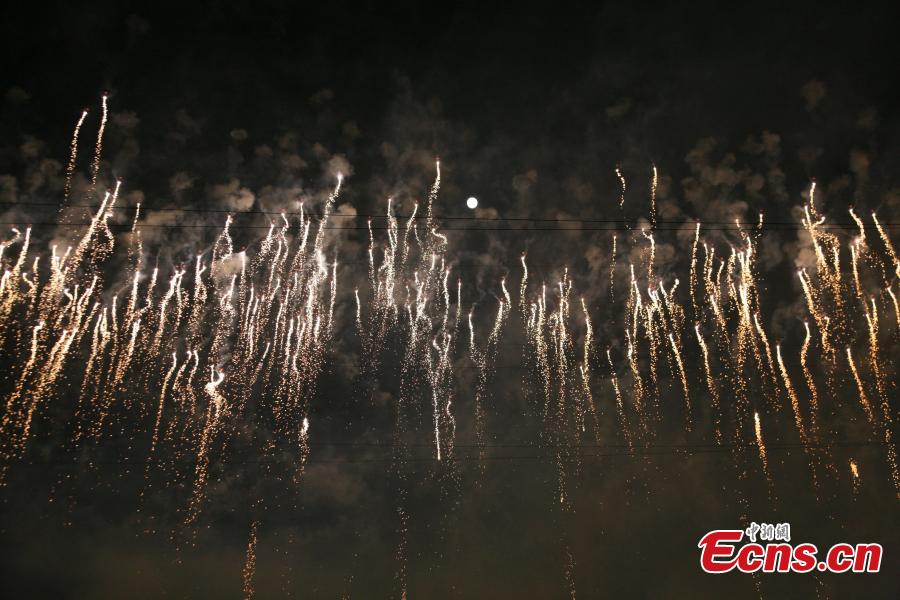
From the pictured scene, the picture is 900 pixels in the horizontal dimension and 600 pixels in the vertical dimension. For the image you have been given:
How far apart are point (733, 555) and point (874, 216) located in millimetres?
10449

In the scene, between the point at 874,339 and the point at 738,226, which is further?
the point at 874,339

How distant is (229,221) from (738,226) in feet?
46.9

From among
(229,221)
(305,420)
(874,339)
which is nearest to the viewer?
(229,221)

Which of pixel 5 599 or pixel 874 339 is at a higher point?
pixel 874 339

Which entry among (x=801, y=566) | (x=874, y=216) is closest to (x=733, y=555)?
(x=801, y=566)

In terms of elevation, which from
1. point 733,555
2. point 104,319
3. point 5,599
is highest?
point 104,319

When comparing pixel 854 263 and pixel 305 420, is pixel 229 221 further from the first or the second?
pixel 854 263

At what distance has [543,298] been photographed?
59.8 feet

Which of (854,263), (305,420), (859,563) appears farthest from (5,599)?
(854,263)

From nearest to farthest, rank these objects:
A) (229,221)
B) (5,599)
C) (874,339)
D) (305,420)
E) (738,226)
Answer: (738,226) < (229,221) < (874,339) < (305,420) < (5,599)

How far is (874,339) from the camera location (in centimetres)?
1789

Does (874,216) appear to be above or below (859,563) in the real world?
above

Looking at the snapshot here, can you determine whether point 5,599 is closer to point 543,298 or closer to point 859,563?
point 543,298

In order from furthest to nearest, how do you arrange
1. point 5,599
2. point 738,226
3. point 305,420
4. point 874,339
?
point 5,599
point 305,420
point 874,339
point 738,226
